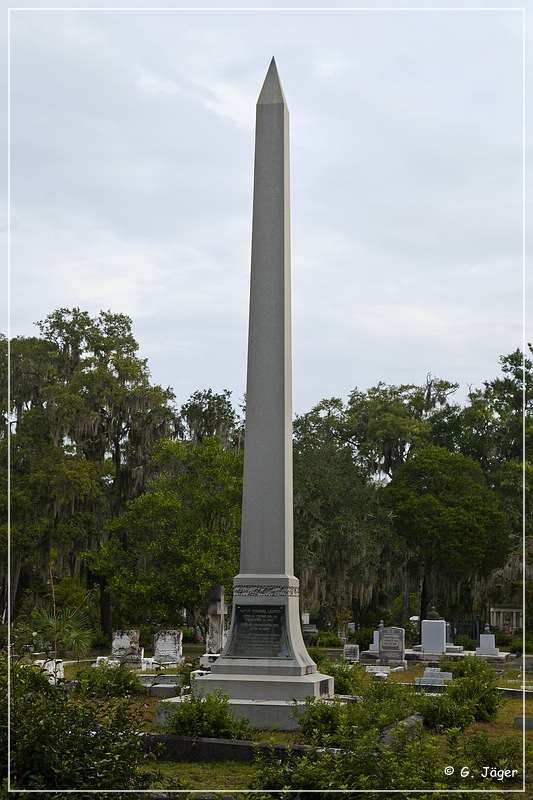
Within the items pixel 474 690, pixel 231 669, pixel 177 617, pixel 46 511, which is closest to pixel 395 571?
pixel 177 617

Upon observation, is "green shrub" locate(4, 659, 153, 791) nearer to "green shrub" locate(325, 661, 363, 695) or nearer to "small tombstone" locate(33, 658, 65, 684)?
"small tombstone" locate(33, 658, 65, 684)

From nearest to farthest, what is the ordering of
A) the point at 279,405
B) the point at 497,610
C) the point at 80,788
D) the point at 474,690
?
A: the point at 80,788 → the point at 279,405 → the point at 474,690 → the point at 497,610

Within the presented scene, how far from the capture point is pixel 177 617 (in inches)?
1352

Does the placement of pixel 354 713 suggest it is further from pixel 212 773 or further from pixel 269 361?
pixel 269 361

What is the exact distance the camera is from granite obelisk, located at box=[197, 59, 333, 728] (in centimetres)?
1160

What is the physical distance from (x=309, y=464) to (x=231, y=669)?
29.2 m

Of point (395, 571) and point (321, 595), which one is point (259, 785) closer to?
point (321, 595)

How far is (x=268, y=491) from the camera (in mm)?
12625

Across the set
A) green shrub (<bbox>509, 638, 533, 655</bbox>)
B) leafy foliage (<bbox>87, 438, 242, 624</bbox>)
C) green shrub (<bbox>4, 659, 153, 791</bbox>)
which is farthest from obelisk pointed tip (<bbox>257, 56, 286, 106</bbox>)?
green shrub (<bbox>509, 638, 533, 655</bbox>)

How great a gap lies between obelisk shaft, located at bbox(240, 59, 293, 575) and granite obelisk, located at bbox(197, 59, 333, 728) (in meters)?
0.01

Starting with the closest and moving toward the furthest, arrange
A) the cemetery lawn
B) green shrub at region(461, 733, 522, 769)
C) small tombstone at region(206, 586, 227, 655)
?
1. the cemetery lawn
2. green shrub at region(461, 733, 522, 769)
3. small tombstone at region(206, 586, 227, 655)

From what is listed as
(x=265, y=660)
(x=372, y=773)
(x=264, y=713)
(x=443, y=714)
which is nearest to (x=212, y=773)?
(x=264, y=713)

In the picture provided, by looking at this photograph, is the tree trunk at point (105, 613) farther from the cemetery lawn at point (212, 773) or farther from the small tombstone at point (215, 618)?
the cemetery lawn at point (212, 773)

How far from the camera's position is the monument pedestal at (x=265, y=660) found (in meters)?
11.1
